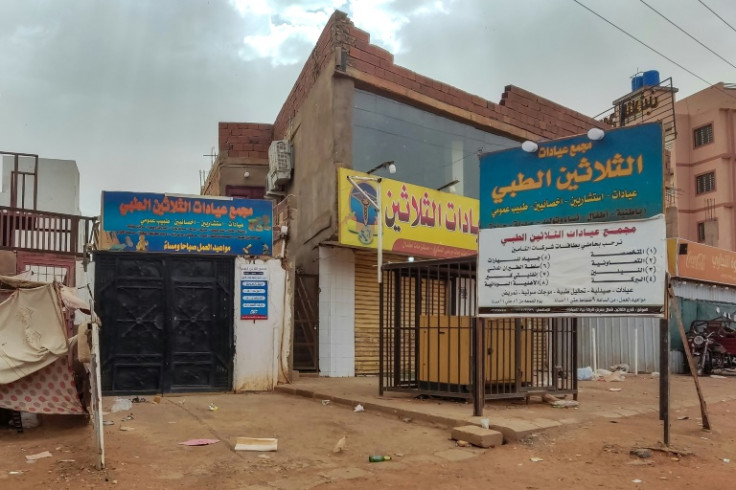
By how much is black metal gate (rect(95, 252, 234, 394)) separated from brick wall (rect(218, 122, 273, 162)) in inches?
402

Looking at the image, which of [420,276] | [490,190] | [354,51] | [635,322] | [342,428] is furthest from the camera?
[635,322]

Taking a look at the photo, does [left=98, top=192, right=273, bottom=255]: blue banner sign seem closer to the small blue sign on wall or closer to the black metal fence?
the small blue sign on wall

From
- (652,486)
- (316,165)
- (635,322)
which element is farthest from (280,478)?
(635,322)

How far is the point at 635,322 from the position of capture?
16.5 meters

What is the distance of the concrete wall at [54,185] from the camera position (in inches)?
768

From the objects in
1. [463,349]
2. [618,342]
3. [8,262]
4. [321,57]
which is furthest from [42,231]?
[618,342]

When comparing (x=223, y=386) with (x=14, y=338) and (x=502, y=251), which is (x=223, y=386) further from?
(x=502, y=251)

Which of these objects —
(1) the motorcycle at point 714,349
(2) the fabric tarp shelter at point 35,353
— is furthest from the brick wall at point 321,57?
(1) the motorcycle at point 714,349

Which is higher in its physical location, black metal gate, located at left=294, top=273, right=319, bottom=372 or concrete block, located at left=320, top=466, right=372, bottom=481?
black metal gate, located at left=294, top=273, right=319, bottom=372

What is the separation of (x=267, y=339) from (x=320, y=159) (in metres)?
4.66

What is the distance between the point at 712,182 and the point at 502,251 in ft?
124

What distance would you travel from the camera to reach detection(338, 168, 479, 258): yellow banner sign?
40.6 feet

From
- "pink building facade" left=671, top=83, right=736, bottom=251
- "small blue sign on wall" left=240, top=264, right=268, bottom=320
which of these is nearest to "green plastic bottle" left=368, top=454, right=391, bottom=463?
"small blue sign on wall" left=240, top=264, right=268, bottom=320

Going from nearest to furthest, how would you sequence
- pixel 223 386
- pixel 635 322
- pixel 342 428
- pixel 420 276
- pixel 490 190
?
pixel 342 428 < pixel 490 190 < pixel 420 276 < pixel 223 386 < pixel 635 322
